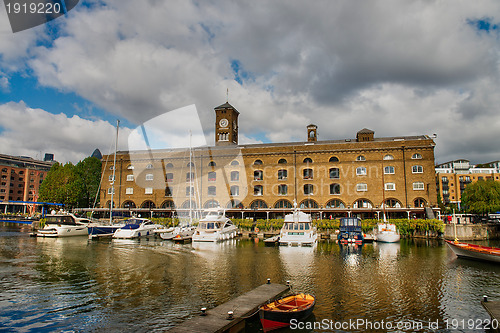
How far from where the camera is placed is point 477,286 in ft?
53.6

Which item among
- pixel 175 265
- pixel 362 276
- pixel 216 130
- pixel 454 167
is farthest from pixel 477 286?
pixel 454 167

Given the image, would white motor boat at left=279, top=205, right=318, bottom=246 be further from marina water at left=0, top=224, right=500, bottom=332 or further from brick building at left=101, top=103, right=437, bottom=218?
brick building at left=101, top=103, right=437, bottom=218

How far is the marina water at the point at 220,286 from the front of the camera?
441 inches

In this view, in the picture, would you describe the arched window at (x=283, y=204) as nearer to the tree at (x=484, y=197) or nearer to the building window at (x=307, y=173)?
the building window at (x=307, y=173)

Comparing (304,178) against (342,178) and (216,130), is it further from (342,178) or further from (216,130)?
(216,130)

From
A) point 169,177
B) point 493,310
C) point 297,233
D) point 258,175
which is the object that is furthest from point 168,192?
point 493,310

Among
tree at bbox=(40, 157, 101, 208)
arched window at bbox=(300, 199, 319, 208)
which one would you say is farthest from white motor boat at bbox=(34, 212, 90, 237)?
arched window at bbox=(300, 199, 319, 208)

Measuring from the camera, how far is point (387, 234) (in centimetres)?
3422

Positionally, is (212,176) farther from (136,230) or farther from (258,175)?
(136,230)

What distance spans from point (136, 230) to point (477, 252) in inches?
1284

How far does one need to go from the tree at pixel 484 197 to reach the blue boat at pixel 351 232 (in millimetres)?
22156

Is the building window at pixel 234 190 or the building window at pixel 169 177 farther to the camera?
the building window at pixel 169 177

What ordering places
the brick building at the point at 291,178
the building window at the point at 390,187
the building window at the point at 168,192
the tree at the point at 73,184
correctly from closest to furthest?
1. the brick building at the point at 291,178
2. the building window at the point at 390,187
3. the building window at the point at 168,192
4. the tree at the point at 73,184

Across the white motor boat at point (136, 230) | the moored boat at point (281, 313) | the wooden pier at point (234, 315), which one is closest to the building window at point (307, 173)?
the white motor boat at point (136, 230)
